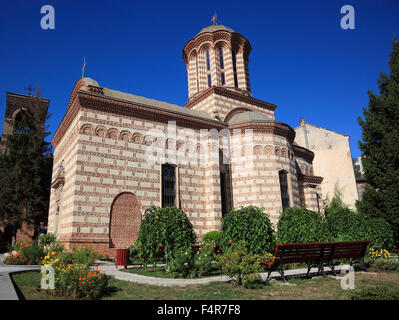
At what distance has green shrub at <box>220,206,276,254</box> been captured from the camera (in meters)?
8.42

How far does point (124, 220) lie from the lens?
1247 centimetres

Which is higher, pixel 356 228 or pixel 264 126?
pixel 264 126

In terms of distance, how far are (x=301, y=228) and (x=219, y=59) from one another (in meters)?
15.8

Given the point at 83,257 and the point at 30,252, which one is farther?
the point at 30,252

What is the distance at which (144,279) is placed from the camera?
6914 millimetres

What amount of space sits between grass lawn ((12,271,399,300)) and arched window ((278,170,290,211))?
914cm

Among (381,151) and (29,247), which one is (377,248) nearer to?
(381,151)

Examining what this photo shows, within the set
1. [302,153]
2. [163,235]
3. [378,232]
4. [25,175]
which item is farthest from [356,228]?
[25,175]

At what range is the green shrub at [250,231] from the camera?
27.6 feet

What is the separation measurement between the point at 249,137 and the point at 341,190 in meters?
18.1

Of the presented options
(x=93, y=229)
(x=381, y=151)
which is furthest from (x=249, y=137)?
(x=93, y=229)

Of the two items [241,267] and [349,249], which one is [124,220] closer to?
[241,267]

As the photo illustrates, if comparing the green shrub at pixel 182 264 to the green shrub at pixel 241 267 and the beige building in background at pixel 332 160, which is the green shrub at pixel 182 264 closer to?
the green shrub at pixel 241 267

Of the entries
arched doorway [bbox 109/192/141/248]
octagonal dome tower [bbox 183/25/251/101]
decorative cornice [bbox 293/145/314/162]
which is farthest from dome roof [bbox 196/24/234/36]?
arched doorway [bbox 109/192/141/248]
